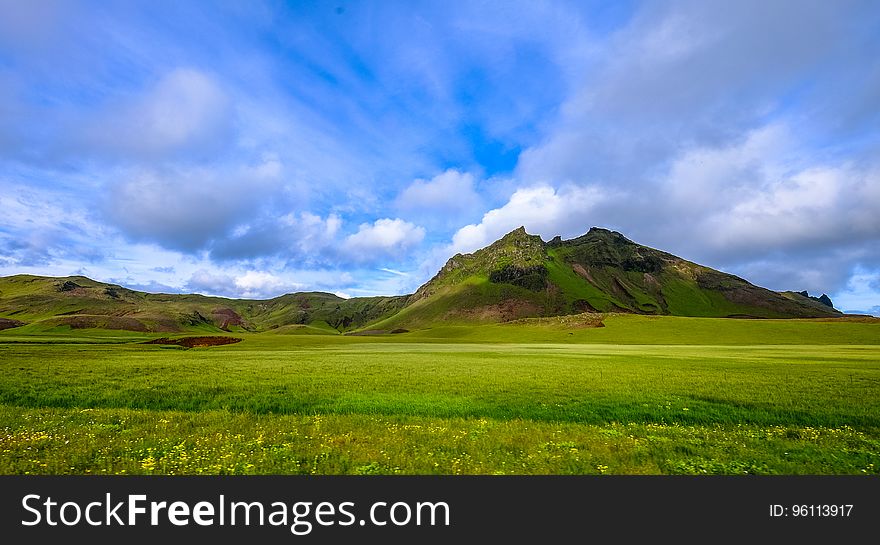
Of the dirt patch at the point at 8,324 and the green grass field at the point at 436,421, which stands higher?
the dirt patch at the point at 8,324

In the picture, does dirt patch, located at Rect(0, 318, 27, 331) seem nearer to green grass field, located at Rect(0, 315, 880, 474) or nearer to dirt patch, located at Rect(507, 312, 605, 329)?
green grass field, located at Rect(0, 315, 880, 474)

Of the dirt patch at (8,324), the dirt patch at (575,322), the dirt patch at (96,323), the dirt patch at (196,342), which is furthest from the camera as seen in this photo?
the dirt patch at (96,323)

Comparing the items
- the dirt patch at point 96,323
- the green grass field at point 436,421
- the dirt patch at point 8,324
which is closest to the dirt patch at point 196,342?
the green grass field at point 436,421

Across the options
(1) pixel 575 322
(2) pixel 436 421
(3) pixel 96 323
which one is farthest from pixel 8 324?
(1) pixel 575 322

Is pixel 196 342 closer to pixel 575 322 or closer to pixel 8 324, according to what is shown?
pixel 575 322

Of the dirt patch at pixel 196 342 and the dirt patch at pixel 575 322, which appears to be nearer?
the dirt patch at pixel 196 342

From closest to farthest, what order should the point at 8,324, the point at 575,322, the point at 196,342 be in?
the point at 196,342 < the point at 8,324 < the point at 575,322

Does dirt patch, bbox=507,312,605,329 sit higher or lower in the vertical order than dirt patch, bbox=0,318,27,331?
lower

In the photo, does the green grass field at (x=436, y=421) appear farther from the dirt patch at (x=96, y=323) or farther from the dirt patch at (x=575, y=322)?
the dirt patch at (x=96, y=323)

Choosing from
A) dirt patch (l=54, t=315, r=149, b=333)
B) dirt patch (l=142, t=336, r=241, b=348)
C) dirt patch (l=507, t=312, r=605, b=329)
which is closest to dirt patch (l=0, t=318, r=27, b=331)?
dirt patch (l=54, t=315, r=149, b=333)
